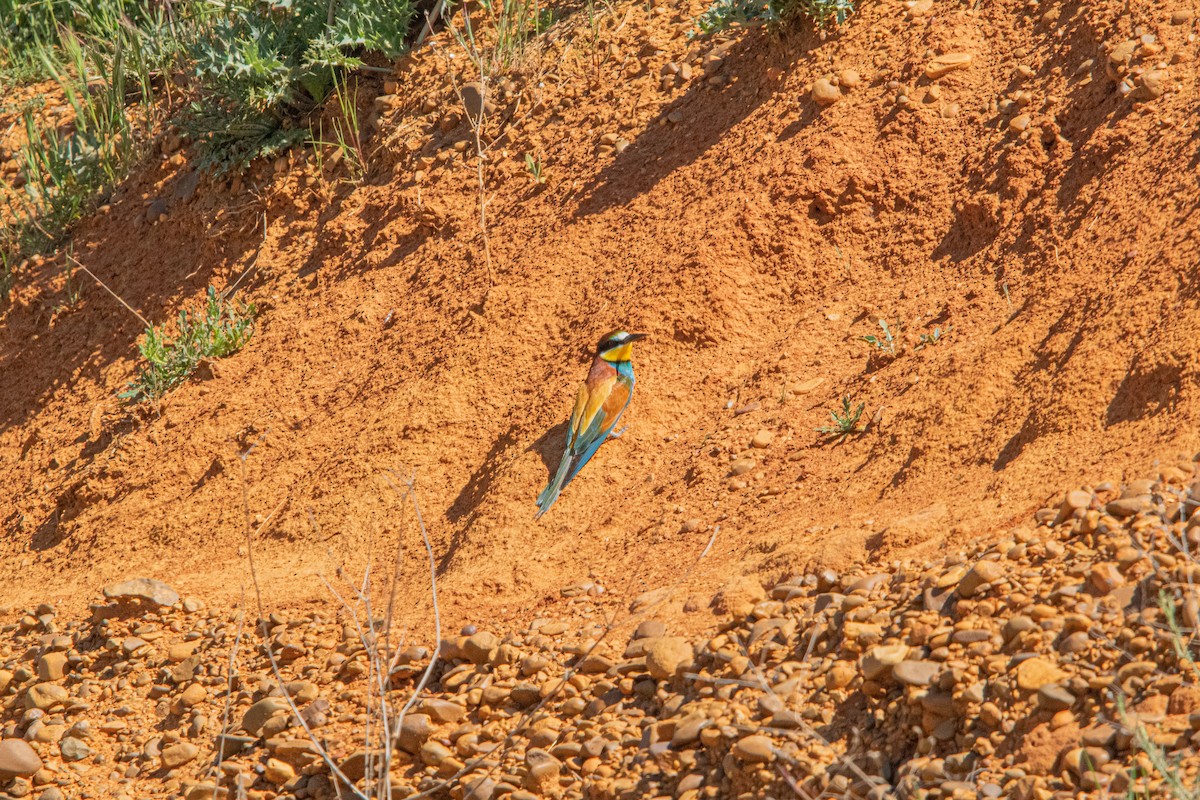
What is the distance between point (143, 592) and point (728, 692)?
236 centimetres

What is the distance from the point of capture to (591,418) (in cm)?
447

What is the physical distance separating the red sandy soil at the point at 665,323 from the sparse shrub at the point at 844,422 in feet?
0.14

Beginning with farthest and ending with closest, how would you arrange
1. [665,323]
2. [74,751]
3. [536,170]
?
[536,170] → [665,323] → [74,751]

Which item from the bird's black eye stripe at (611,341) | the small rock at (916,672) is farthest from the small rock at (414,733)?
the bird's black eye stripe at (611,341)

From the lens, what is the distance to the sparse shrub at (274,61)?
20.4 feet

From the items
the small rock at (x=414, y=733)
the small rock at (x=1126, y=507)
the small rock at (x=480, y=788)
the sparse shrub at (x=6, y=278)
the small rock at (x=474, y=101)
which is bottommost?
the small rock at (x=480, y=788)

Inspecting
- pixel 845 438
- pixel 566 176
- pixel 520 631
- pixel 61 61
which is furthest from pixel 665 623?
pixel 61 61

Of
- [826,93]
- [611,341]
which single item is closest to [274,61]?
[611,341]

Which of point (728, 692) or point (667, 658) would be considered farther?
point (667, 658)

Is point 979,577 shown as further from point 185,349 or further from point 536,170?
point 185,349

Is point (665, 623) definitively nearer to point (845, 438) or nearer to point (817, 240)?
point (845, 438)

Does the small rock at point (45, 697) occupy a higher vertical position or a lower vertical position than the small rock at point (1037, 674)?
lower

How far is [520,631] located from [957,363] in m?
1.63

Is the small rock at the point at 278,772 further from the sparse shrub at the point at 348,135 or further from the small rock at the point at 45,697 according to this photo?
the sparse shrub at the point at 348,135
